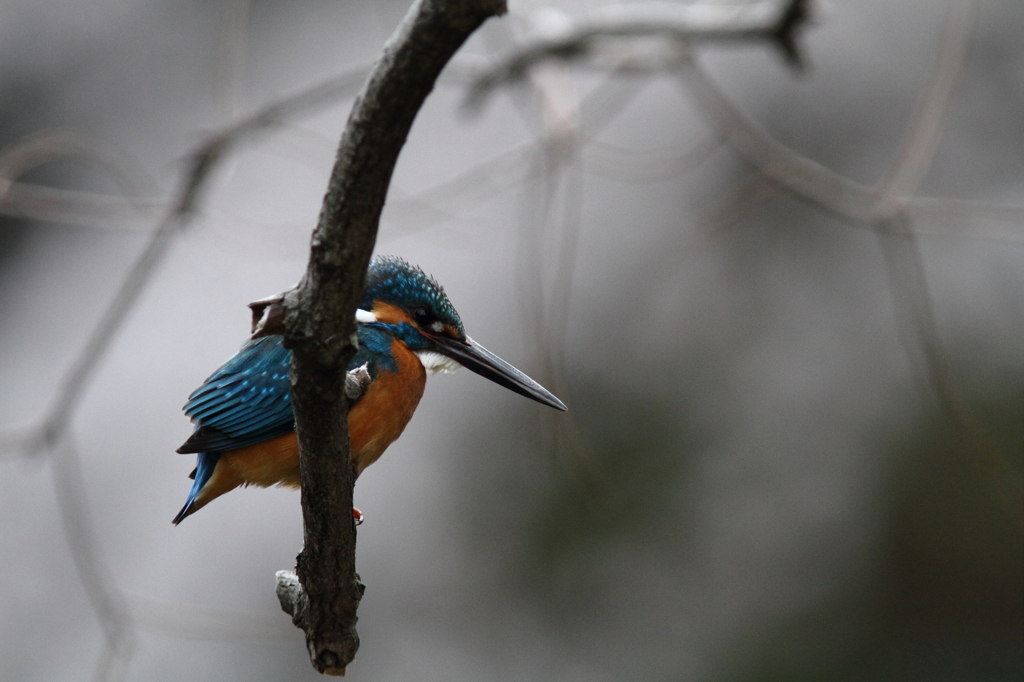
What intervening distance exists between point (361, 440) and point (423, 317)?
34 centimetres

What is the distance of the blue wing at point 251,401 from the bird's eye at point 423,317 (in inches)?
3.2

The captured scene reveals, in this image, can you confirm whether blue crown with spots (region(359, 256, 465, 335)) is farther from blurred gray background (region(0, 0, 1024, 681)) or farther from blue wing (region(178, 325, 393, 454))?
blurred gray background (region(0, 0, 1024, 681))

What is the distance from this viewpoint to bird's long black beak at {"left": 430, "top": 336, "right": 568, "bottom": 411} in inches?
83.4

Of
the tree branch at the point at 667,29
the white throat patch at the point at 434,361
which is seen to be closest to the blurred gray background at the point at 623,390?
the tree branch at the point at 667,29

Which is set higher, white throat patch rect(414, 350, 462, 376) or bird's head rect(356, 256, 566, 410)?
bird's head rect(356, 256, 566, 410)

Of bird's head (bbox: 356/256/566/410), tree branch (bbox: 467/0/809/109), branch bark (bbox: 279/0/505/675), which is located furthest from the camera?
tree branch (bbox: 467/0/809/109)

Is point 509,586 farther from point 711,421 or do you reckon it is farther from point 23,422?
point 23,422

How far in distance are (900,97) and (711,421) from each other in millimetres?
2735

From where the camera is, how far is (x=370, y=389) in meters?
2.04

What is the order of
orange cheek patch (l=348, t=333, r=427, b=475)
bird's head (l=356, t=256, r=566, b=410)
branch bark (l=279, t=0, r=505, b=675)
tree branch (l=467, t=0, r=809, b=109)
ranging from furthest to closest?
tree branch (l=467, t=0, r=809, b=109) < bird's head (l=356, t=256, r=566, b=410) < orange cheek patch (l=348, t=333, r=427, b=475) < branch bark (l=279, t=0, r=505, b=675)

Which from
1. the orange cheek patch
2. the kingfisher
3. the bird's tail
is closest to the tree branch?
the kingfisher

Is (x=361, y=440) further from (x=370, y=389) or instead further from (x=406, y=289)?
(x=406, y=289)

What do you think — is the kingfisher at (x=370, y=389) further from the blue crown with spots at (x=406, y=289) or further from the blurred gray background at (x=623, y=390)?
the blurred gray background at (x=623, y=390)

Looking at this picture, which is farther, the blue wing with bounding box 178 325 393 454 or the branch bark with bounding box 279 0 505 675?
the blue wing with bounding box 178 325 393 454
